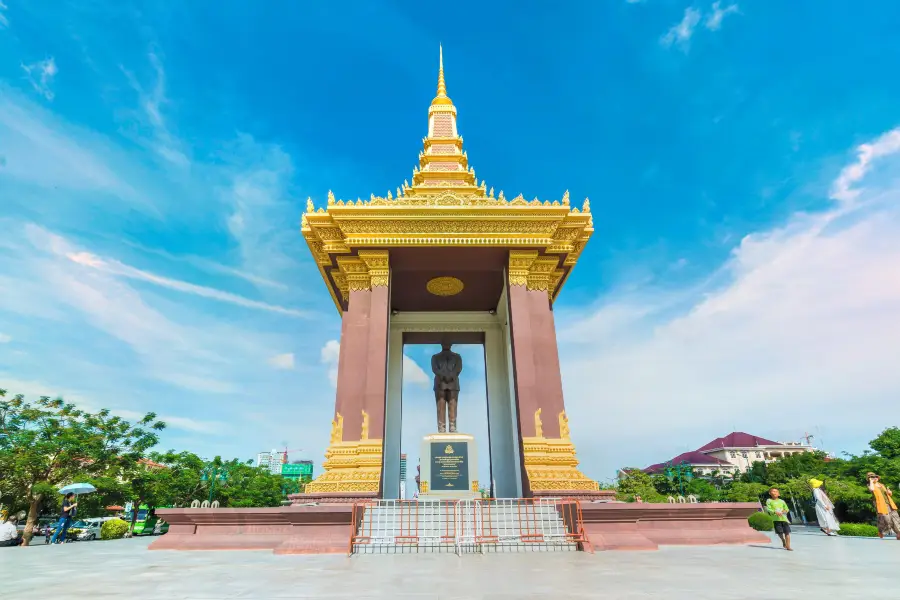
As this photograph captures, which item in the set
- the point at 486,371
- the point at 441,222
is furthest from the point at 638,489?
the point at 441,222

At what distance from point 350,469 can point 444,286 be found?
7.55 meters

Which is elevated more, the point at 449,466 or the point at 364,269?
the point at 364,269

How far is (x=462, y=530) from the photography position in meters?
9.40

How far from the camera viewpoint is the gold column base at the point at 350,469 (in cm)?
1187

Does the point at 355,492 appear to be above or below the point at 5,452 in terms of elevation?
below

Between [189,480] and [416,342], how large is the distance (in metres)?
19.5

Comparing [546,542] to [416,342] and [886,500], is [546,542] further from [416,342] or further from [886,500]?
[416,342]

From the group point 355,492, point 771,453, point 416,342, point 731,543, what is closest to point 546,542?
point 731,543

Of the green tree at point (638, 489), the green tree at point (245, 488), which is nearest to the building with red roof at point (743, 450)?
the green tree at point (638, 489)

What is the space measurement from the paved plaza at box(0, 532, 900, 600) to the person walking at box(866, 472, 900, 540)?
2.52 metres

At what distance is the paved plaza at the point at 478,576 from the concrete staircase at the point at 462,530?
2.37 ft

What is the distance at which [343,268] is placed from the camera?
50.7ft

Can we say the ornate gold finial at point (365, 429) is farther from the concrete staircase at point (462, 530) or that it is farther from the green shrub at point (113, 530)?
the green shrub at point (113, 530)

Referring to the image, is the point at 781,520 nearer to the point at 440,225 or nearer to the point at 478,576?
the point at 478,576
